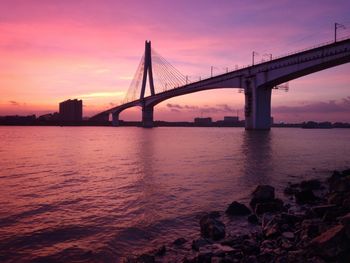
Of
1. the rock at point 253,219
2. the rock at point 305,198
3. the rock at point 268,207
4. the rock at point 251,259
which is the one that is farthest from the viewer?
the rock at point 305,198

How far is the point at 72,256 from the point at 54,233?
1.62m

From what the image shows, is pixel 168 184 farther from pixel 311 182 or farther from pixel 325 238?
pixel 325 238

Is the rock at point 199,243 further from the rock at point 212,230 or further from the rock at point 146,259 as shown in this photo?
the rock at point 146,259

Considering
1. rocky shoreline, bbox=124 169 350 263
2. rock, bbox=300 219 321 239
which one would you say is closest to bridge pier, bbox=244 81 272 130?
rocky shoreline, bbox=124 169 350 263

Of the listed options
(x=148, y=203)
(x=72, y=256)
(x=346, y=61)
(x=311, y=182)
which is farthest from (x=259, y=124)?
(x=72, y=256)

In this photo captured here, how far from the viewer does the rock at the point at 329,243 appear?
5355mm

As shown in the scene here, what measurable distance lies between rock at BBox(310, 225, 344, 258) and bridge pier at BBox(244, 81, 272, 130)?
6227 cm

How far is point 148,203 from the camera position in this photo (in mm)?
11922

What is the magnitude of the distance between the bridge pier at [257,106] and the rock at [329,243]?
6227 centimetres

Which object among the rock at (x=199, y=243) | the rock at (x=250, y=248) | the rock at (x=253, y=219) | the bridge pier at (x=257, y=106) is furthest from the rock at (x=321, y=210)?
the bridge pier at (x=257, y=106)

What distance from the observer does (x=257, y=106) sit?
67.7 meters

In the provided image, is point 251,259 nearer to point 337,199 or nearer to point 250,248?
point 250,248

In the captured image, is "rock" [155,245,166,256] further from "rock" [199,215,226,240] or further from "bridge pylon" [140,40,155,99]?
"bridge pylon" [140,40,155,99]

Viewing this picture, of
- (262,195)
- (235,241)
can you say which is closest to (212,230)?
(235,241)
